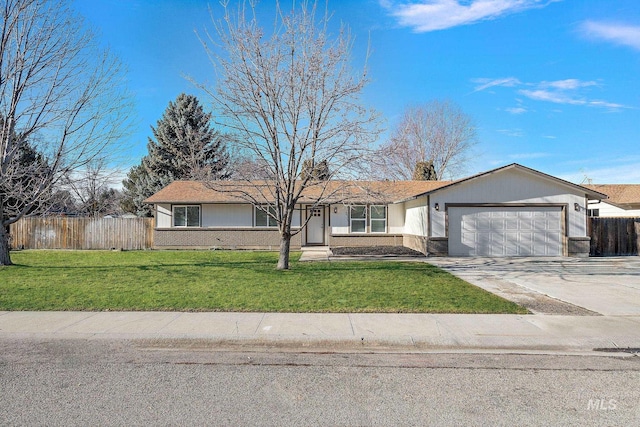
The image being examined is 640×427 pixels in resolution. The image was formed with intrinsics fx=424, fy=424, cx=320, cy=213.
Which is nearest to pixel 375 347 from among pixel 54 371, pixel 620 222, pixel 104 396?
pixel 104 396

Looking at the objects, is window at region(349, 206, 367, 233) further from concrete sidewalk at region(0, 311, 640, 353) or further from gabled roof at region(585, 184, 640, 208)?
gabled roof at region(585, 184, 640, 208)

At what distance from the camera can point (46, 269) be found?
521 inches

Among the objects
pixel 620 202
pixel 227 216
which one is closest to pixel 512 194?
pixel 227 216

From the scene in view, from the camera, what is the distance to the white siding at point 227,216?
22344mm

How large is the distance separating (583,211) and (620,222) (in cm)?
275

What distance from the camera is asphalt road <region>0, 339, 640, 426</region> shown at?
376 centimetres

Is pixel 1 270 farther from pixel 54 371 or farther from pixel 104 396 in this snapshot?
pixel 104 396

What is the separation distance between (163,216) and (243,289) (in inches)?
572

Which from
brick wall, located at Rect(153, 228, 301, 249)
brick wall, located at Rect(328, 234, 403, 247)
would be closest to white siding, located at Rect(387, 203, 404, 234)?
brick wall, located at Rect(328, 234, 403, 247)

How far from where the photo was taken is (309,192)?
22406mm

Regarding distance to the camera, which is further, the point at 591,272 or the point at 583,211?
the point at 583,211

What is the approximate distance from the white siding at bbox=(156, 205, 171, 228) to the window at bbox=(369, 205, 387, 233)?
10.7 meters

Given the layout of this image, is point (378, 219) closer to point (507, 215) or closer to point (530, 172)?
point (507, 215)

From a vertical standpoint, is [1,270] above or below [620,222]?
below
